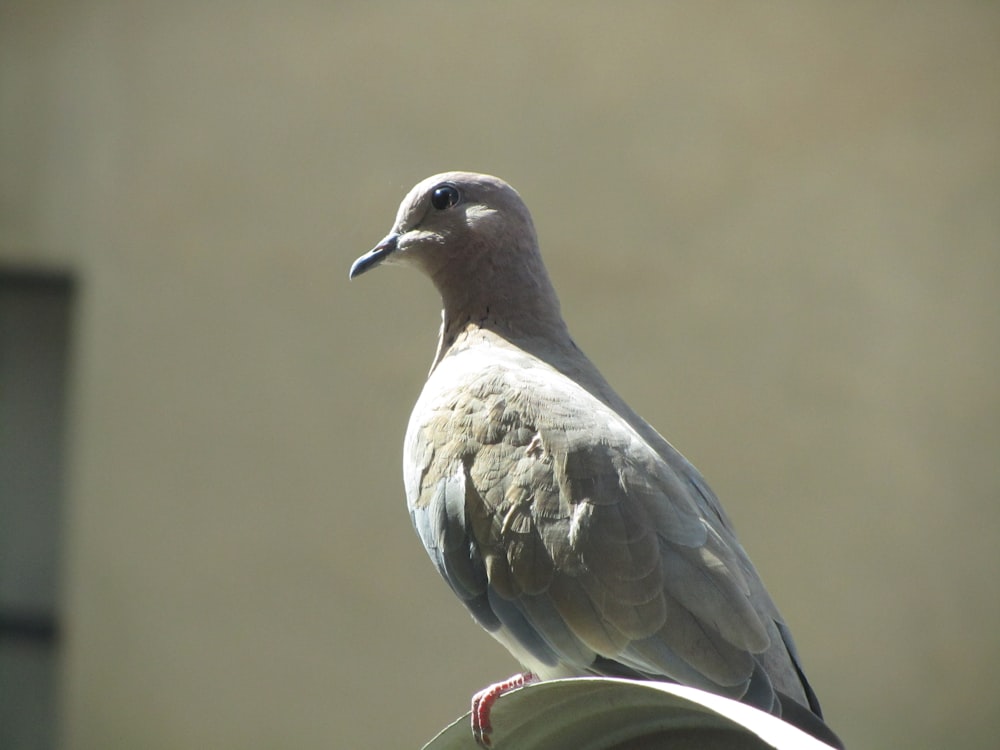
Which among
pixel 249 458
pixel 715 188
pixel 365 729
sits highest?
pixel 715 188

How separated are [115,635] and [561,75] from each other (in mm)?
2223

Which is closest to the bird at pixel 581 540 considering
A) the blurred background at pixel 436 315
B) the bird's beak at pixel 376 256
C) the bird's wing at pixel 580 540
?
the bird's wing at pixel 580 540

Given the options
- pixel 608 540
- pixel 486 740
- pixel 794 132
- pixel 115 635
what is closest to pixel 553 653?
pixel 608 540

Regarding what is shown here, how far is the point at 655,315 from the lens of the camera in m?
3.97

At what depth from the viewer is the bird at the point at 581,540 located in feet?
5.57

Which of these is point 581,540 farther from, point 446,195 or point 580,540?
point 446,195

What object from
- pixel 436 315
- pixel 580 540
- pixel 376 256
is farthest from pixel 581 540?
pixel 436 315

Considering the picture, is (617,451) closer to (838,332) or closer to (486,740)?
(486,740)

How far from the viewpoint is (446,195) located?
7.45 ft

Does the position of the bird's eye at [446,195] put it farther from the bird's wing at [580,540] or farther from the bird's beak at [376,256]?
the bird's wing at [580,540]

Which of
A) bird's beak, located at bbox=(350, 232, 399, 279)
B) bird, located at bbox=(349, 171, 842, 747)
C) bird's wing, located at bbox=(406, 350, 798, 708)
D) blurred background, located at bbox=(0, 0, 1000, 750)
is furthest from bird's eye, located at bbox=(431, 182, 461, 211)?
blurred background, located at bbox=(0, 0, 1000, 750)

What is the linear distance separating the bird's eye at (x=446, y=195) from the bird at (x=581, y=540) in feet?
0.98

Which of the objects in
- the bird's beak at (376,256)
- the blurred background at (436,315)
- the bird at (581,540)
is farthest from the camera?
the blurred background at (436,315)

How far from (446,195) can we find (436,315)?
1.83 meters
